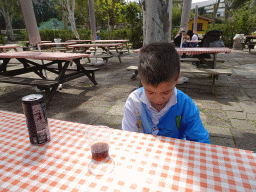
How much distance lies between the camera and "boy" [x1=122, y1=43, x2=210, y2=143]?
106cm

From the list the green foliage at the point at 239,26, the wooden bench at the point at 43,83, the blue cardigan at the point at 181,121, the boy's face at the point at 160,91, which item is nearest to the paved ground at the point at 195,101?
the wooden bench at the point at 43,83

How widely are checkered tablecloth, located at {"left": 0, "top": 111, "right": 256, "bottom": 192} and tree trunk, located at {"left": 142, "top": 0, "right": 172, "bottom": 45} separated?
2184 mm

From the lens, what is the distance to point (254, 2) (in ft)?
90.7

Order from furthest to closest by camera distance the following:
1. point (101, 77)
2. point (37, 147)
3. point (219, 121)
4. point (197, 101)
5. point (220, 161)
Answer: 1. point (101, 77)
2. point (197, 101)
3. point (219, 121)
4. point (37, 147)
5. point (220, 161)

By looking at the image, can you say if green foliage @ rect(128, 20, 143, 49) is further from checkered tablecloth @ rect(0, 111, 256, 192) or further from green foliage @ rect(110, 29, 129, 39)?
checkered tablecloth @ rect(0, 111, 256, 192)

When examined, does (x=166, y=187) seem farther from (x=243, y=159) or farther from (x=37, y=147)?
(x=37, y=147)

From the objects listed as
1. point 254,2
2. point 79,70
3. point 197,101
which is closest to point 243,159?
point 197,101

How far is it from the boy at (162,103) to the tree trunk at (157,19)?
5.65 ft

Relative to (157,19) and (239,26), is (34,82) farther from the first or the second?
(239,26)

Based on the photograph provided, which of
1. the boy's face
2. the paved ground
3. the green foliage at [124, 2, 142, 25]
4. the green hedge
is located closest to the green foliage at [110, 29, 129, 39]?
the green hedge

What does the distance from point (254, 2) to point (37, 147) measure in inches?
1441

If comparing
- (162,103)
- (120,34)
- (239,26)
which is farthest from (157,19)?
(120,34)

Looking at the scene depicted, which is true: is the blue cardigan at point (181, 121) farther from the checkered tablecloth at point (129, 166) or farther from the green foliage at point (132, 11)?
the green foliage at point (132, 11)

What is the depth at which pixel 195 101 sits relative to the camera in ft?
11.2
